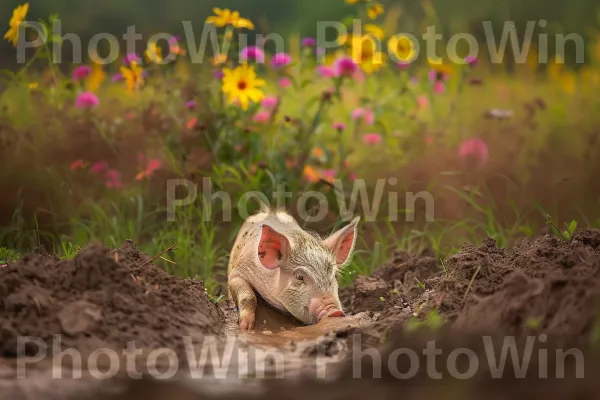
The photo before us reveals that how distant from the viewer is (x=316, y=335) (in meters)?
4.89

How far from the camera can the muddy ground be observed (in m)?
3.13

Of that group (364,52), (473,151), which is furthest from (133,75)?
(473,151)

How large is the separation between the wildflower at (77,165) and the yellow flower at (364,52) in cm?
253

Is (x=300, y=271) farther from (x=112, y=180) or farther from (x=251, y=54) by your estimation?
(x=112, y=180)

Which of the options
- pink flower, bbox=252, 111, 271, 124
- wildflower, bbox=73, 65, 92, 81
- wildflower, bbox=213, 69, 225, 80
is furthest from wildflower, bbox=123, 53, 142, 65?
pink flower, bbox=252, 111, 271, 124

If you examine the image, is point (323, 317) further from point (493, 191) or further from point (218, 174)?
point (493, 191)

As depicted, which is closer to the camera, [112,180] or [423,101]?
[112,180]

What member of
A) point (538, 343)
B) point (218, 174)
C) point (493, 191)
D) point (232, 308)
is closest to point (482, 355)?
point (538, 343)

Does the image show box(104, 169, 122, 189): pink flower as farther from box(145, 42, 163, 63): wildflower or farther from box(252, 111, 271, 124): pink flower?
box(252, 111, 271, 124): pink flower

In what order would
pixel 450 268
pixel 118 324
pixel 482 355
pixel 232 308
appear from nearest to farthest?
1. pixel 482 355
2. pixel 118 324
3. pixel 450 268
4. pixel 232 308

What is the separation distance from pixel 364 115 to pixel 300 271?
3099 millimetres

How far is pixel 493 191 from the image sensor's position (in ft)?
26.7

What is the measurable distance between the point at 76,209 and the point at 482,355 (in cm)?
503

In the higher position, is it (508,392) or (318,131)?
(318,131)
